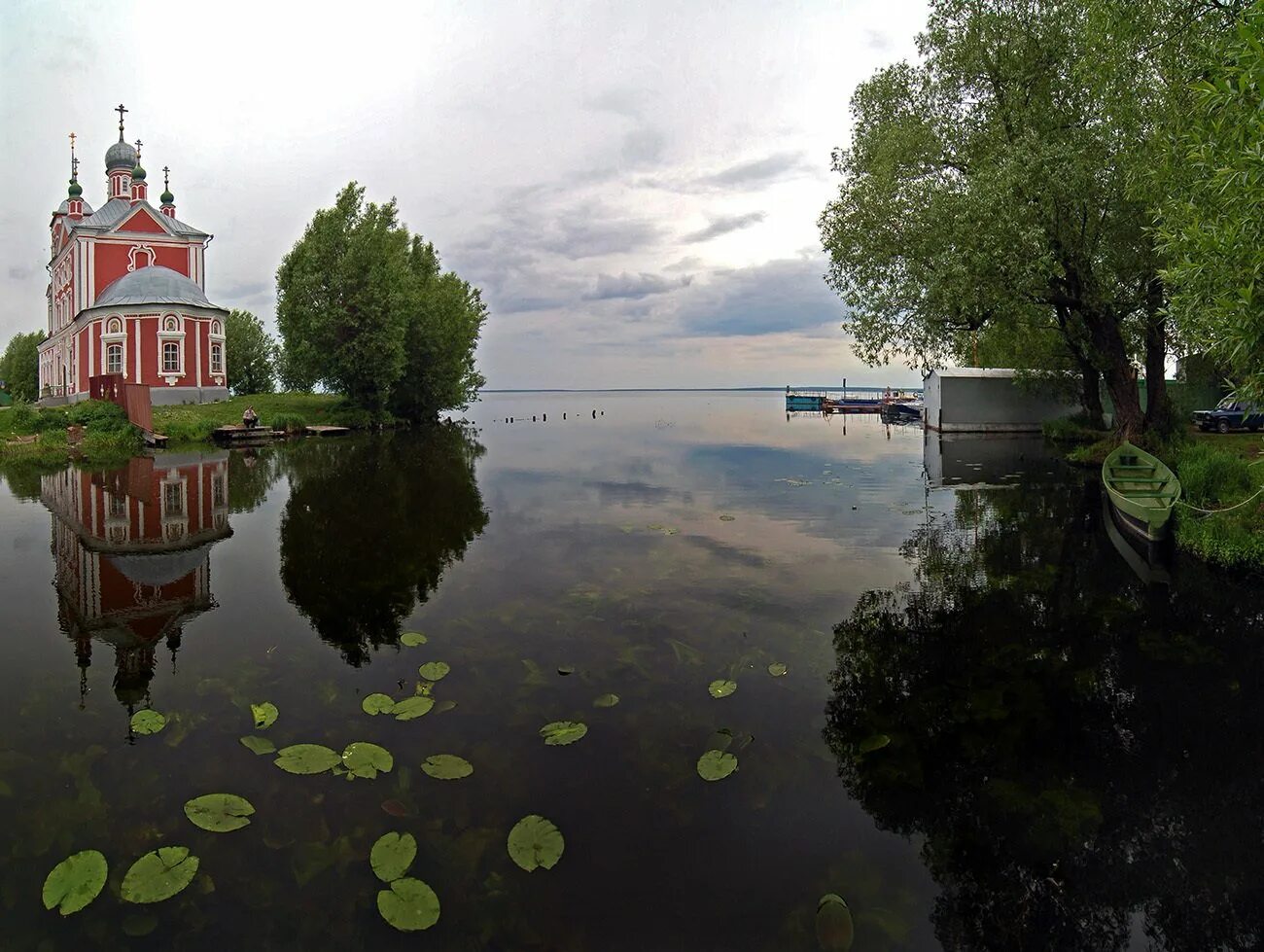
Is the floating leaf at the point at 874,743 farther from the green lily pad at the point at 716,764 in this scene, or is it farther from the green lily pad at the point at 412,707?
the green lily pad at the point at 412,707

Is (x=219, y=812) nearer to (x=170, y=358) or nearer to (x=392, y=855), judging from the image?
(x=392, y=855)

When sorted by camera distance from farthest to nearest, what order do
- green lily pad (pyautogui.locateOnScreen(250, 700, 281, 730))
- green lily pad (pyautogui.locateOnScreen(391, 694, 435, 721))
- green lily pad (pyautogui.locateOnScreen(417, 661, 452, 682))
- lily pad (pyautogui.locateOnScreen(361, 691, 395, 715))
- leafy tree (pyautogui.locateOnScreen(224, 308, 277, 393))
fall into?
leafy tree (pyautogui.locateOnScreen(224, 308, 277, 393))
green lily pad (pyautogui.locateOnScreen(417, 661, 452, 682))
lily pad (pyautogui.locateOnScreen(361, 691, 395, 715))
green lily pad (pyautogui.locateOnScreen(391, 694, 435, 721))
green lily pad (pyautogui.locateOnScreen(250, 700, 281, 730))

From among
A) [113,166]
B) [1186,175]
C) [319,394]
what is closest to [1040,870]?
[1186,175]

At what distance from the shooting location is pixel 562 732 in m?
6.81

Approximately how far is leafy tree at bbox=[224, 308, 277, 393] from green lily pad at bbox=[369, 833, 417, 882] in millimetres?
78648

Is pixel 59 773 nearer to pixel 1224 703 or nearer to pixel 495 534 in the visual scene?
pixel 495 534

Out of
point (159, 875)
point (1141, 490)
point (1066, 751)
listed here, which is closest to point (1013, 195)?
point (1141, 490)

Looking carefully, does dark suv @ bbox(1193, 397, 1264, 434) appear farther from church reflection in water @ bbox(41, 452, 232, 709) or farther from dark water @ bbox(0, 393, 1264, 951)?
church reflection in water @ bbox(41, 452, 232, 709)

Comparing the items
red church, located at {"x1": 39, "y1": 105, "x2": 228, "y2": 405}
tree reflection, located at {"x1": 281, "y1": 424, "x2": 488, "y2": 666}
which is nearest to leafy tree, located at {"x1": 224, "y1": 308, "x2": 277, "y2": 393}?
red church, located at {"x1": 39, "y1": 105, "x2": 228, "y2": 405}

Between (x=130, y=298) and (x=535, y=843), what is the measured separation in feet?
177

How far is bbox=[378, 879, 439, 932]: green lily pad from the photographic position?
4453 millimetres

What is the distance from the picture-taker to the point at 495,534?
1620 centimetres

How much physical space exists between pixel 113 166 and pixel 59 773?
217ft

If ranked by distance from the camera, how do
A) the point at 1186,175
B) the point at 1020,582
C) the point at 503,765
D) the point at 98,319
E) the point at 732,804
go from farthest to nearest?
the point at 98,319 < the point at 1186,175 < the point at 1020,582 < the point at 503,765 < the point at 732,804
